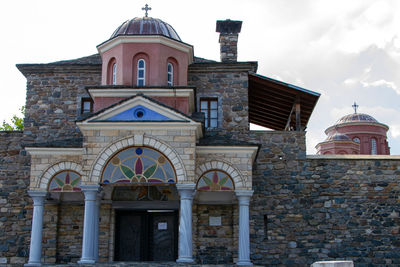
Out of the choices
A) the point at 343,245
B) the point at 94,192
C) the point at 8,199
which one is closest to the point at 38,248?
the point at 94,192

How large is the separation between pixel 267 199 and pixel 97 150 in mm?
6233

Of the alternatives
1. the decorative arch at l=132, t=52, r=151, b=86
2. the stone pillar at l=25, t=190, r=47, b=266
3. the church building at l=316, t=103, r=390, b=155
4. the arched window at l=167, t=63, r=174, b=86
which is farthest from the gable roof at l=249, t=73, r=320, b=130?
the church building at l=316, t=103, r=390, b=155

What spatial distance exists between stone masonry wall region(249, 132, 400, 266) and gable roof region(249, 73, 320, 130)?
Answer: 1.36 meters

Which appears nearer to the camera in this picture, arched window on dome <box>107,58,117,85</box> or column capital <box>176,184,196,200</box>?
column capital <box>176,184,196,200</box>

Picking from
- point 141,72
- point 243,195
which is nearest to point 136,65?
point 141,72

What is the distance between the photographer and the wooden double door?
18250 mm

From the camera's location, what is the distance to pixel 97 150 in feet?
50.8

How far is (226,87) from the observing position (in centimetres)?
1983

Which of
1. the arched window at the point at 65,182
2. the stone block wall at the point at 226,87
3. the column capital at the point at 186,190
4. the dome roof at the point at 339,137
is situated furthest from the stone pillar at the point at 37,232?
the dome roof at the point at 339,137

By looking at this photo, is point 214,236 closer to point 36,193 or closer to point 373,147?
point 36,193

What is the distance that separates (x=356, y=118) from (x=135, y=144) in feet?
88.3

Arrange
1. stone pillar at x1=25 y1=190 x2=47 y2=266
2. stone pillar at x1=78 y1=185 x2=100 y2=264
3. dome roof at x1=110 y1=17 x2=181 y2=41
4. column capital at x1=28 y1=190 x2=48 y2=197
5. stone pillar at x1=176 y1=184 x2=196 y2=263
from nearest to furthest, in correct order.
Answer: stone pillar at x1=176 y1=184 x2=196 y2=263
stone pillar at x1=78 y1=185 x2=100 y2=264
stone pillar at x1=25 y1=190 x2=47 y2=266
column capital at x1=28 y1=190 x2=48 y2=197
dome roof at x1=110 y1=17 x2=181 y2=41

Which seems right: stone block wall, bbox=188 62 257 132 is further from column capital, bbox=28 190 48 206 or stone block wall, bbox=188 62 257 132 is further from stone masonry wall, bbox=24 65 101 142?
column capital, bbox=28 190 48 206

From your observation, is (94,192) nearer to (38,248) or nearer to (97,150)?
(97,150)
